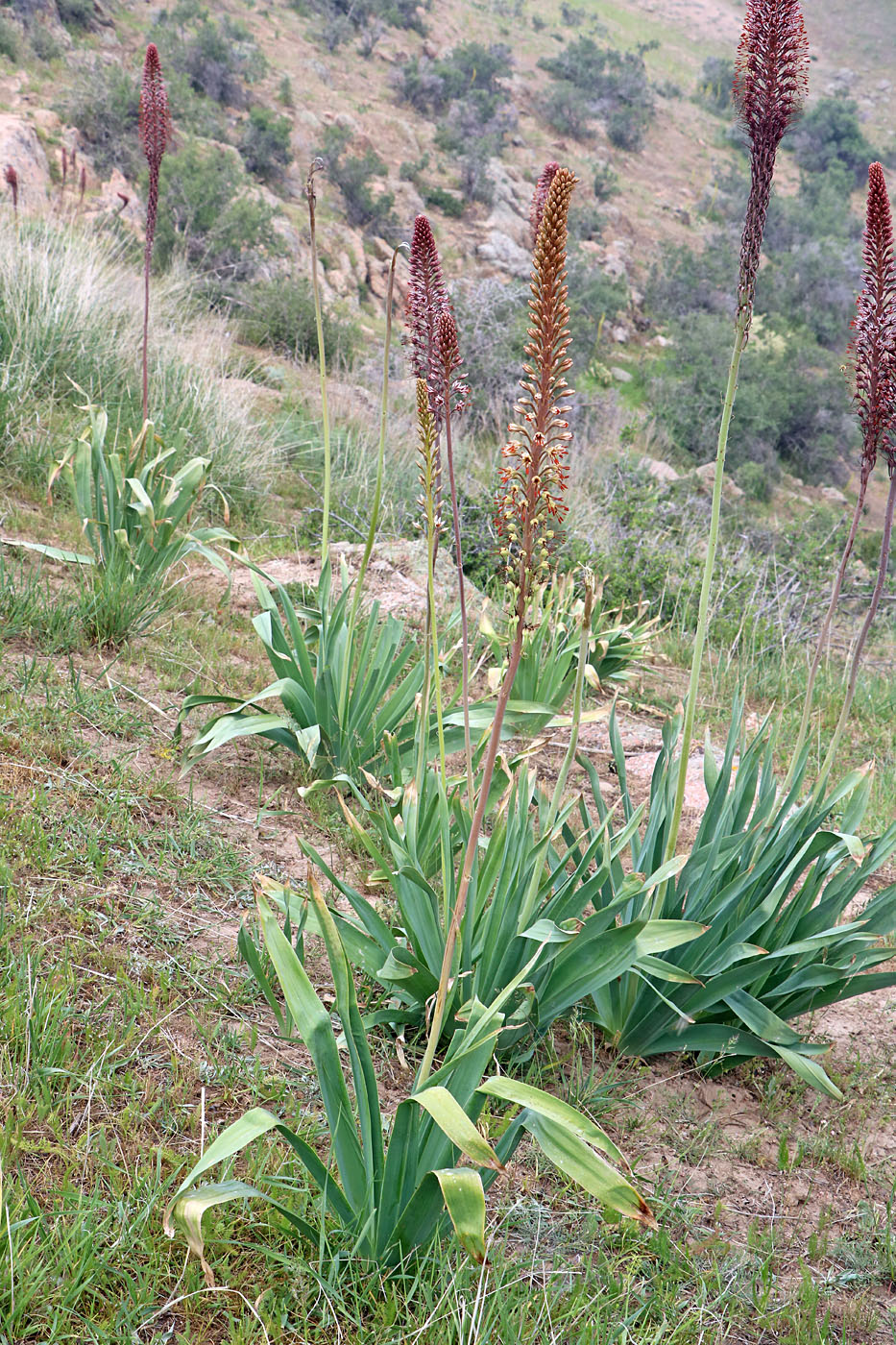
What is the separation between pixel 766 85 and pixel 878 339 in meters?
0.60

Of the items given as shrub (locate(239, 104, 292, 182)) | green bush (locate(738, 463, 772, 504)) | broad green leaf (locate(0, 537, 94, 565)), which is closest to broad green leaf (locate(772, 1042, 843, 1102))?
broad green leaf (locate(0, 537, 94, 565))

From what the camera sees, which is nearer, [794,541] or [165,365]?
[165,365]

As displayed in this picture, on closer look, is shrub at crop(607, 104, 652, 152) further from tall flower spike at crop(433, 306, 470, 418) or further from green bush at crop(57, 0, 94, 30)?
tall flower spike at crop(433, 306, 470, 418)

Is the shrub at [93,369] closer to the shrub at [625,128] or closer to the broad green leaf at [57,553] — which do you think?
the broad green leaf at [57,553]

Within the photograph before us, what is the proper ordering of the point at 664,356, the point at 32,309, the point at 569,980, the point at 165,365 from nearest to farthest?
the point at 569,980 → the point at 32,309 → the point at 165,365 → the point at 664,356

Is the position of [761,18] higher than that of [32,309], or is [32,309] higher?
[761,18]

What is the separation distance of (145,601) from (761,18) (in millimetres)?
2922

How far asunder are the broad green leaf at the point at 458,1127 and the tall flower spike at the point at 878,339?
1697mm

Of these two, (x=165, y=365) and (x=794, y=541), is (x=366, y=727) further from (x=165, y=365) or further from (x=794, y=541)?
(x=794, y=541)

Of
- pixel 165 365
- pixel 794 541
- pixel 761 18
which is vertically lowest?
pixel 794 541

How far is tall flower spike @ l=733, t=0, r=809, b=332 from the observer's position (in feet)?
6.17

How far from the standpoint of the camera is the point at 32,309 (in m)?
6.25

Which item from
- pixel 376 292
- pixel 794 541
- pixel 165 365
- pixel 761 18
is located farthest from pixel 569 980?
pixel 376 292

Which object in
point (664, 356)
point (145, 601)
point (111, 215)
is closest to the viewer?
point (145, 601)
